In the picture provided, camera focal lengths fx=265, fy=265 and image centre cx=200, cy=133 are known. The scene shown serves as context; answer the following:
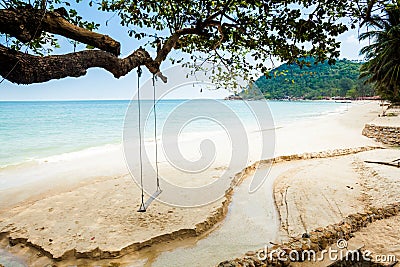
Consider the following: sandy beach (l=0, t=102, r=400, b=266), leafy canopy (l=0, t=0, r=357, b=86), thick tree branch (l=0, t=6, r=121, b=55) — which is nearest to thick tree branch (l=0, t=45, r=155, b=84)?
thick tree branch (l=0, t=6, r=121, b=55)

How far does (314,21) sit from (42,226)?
4339mm

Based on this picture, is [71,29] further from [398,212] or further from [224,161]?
[224,161]

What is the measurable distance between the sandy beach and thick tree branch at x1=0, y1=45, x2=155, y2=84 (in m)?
2.09

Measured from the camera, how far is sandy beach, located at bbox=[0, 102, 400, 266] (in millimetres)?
3078

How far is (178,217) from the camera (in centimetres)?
391

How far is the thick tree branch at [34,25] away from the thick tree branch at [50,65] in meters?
0.12

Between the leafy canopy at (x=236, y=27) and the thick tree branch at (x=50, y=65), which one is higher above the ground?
the leafy canopy at (x=236, y=27)

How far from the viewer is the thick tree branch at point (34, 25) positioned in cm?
173

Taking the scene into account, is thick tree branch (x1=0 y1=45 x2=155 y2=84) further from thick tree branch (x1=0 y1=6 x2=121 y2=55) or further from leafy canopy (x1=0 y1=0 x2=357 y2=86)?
leafy canopy (x1=0 y1=0 x2=357 y2=86)

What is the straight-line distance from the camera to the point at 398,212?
3.73 meters

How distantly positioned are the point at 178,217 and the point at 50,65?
9.07 ft

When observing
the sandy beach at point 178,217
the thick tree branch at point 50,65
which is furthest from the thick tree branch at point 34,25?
the sandy beach at point 178,217

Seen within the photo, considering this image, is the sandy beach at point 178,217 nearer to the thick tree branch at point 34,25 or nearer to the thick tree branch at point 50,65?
the thick tree branch at point 50,65

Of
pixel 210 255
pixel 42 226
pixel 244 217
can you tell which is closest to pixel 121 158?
pixel 42 226
